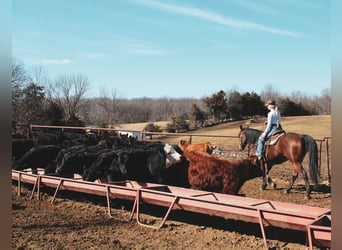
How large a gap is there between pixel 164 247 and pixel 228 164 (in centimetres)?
237

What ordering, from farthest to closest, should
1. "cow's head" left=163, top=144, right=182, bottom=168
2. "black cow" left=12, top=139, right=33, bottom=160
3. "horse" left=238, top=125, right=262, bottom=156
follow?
"black cow" left=12, top=139, right=33, bottom=160
"horse" left=238, top=125, right=262, bottom=156
"cow's head" left=163, top=144, right=182, bottom=168

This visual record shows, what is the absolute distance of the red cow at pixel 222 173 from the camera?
6082mm

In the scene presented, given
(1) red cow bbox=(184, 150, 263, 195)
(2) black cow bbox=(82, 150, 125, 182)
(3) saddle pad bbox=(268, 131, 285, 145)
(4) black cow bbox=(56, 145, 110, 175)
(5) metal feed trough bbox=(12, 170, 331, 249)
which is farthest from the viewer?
(3) saddle pad bbox=(268, 131, 285, 145)

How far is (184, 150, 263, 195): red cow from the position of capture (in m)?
6.08

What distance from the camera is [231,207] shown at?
14.8ft

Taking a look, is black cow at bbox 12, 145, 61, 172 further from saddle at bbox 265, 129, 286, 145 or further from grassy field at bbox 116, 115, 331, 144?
grassy field at bbox 116, 115, 331, 144

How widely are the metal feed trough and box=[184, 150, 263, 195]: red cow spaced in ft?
1.42

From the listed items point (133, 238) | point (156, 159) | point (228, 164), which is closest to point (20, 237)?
point (133, 238)

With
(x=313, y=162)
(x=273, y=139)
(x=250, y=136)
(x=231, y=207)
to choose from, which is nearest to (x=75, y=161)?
(x=231, y=207)

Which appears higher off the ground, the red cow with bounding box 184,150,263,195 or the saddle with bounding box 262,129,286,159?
the saddle with bounding box 262,129,286,159

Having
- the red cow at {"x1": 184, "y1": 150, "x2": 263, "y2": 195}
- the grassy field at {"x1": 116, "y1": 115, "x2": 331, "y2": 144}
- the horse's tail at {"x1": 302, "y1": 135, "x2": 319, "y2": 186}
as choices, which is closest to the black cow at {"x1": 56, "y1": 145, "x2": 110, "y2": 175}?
the red cow at {"x1": 184, "y1": 150, "x2": 263, "y2": 195}

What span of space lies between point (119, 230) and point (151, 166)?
2141 millimetres

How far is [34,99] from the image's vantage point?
69.4ft

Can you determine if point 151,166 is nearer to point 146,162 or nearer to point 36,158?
point 146,162
